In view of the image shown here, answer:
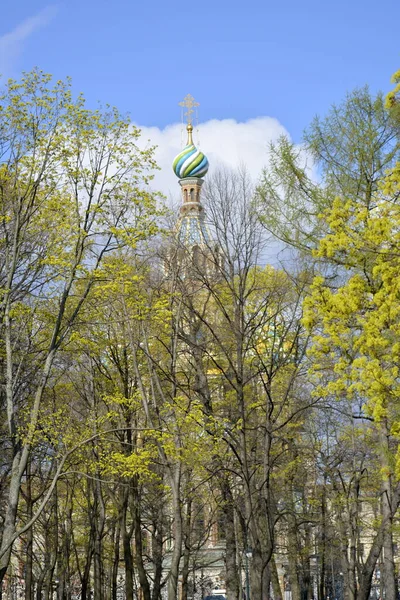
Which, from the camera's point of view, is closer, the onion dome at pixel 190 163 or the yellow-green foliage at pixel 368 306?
the yellow-green foliage at pixel 368 306

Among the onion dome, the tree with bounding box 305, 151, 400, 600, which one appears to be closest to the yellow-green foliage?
the tree with bounding box 305, 151, 400, 600

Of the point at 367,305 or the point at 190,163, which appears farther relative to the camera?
the point at 190,163

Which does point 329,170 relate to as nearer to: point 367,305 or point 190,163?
point 367,305

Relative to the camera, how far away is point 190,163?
8200 cm

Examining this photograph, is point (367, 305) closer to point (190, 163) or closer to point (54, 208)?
point (54, 208)

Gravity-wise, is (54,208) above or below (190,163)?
below

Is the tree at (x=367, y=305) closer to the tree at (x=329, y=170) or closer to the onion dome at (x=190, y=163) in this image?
the tree at (x=329, y=170)

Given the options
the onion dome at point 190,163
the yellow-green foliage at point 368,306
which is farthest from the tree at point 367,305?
the onion dome at point 190,163

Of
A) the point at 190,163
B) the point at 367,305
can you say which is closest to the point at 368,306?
the point at 367,305

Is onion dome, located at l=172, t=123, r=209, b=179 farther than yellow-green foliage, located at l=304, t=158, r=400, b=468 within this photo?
Yes

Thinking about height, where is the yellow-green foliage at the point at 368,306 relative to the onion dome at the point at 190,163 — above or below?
below

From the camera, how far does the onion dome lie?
81.7 metres

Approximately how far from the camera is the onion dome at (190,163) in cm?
8169

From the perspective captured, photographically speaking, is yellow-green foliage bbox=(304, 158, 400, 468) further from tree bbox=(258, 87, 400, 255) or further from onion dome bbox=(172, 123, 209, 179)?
onion dome bbox=(172, 123, 209, 179)
